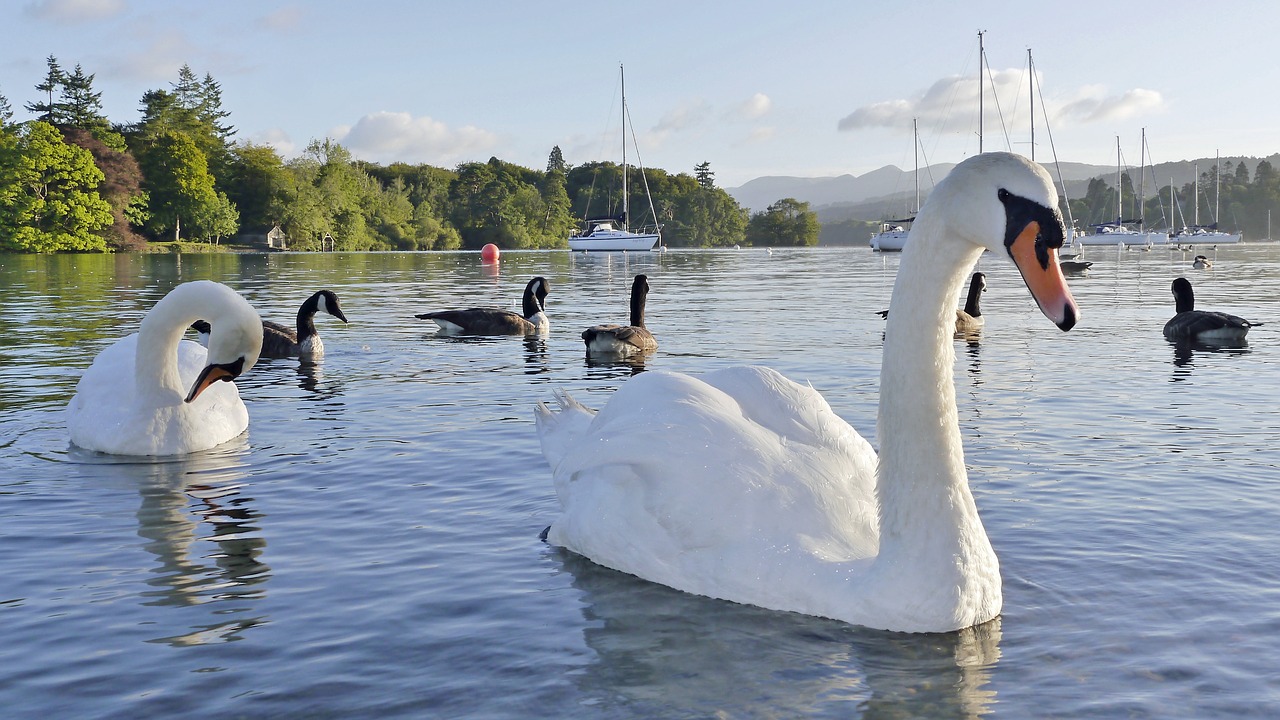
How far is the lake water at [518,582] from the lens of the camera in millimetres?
3844

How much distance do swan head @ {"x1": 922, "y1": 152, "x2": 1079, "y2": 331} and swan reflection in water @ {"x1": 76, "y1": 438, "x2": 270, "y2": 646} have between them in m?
3.15

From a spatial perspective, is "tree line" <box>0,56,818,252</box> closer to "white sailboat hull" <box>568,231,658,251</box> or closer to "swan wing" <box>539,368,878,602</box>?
"white sailboat hull" <box>568,231,658,251</box>

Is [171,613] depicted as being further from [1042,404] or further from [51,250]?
[51,250]

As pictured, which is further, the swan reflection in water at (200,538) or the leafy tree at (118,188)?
the leafy tree at (118,188)

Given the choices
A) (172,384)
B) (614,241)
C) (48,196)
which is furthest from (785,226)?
(172,384)

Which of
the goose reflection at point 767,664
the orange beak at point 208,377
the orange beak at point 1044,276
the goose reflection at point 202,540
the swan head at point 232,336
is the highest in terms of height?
the orange beak at point 1044,276

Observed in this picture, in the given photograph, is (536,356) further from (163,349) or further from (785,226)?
(785,226)

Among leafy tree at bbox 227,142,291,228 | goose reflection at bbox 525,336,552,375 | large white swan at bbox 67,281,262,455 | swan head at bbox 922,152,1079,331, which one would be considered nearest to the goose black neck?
goose reflection at bbox 525,336,552,375

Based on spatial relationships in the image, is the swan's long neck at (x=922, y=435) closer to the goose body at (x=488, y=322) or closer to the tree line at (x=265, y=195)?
the goose body at (x=488, y=322)

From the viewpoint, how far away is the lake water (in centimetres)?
384

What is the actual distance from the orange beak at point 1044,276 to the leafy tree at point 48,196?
89078mm

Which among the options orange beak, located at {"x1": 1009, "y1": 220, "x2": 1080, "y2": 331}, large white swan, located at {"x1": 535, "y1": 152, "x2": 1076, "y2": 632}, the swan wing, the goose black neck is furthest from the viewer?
the goose black neck

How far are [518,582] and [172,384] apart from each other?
405cm

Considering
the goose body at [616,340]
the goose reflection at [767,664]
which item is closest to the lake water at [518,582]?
the goose reflection at [767,664]
